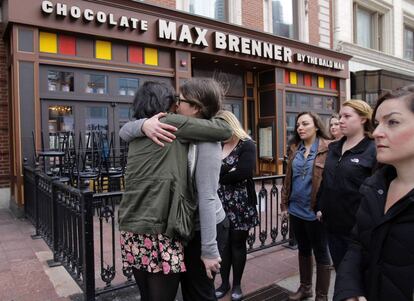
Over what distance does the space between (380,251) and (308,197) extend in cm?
191

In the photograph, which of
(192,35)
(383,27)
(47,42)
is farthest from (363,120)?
(383,27)

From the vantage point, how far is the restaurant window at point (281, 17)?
11672 mm

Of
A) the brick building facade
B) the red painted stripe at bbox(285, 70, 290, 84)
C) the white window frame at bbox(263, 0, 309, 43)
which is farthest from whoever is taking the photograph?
the white window frame at bbox(263, 0, 309, 43)

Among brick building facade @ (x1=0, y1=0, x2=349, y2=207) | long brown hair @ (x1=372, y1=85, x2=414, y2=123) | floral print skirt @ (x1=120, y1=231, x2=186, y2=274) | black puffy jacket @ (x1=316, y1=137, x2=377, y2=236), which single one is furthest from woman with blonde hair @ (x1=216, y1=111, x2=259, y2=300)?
brick building facade @ (x1=0, y1=0, x2=349, y2=207)

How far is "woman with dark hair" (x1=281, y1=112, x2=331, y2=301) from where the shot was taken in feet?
11.0

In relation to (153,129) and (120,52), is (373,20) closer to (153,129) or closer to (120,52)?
(120,52)

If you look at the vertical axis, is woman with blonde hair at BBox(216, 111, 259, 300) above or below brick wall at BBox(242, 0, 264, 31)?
below

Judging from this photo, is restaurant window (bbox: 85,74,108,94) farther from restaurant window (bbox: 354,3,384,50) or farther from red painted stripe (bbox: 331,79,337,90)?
restaurant window (bbox: 354,3,384,50)

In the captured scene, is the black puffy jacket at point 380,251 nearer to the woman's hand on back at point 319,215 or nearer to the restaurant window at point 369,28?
the woman's hand on back at point 319,215

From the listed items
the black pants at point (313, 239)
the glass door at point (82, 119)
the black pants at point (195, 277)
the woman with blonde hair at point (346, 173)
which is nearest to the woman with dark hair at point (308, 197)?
the black pants at point (313, 239)

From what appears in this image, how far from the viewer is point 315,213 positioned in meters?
3.33

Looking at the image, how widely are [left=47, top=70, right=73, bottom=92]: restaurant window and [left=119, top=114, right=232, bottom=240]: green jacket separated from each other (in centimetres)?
633

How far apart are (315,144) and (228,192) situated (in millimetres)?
1002

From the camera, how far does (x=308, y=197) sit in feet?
11.2
